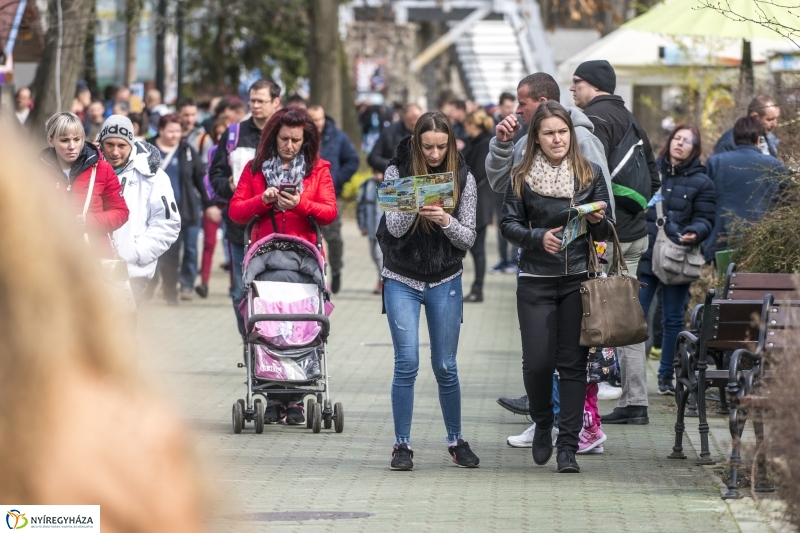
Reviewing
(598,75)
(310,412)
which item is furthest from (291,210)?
(598,75)

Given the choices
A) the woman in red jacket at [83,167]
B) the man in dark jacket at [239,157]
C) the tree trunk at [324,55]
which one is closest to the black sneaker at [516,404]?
the man in dark jacket at [239,157]

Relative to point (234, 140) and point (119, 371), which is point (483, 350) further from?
point (119, 371)

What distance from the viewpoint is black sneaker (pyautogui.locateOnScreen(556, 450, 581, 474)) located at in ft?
22.7

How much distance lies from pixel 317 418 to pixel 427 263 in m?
1.64

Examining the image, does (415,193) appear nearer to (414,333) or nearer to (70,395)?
(414,333)

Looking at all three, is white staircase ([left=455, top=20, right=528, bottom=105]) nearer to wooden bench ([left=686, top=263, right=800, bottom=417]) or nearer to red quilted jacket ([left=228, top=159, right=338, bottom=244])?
red quilted jacket ([left=228, top=159, right=338, bottom=244])

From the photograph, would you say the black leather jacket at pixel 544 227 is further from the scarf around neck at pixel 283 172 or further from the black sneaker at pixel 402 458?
the scarf around neck at pixel 283 172

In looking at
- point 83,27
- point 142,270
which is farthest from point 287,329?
point 83,27

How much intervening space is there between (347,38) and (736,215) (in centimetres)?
5455

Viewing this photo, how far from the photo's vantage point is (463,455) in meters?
7.07

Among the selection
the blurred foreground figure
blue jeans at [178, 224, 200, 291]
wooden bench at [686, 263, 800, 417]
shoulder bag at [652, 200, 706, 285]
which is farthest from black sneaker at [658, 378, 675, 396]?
the blurred foreground figure

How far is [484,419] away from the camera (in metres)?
8.77

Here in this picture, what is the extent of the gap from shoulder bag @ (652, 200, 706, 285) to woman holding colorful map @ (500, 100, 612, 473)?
2614 millimetres

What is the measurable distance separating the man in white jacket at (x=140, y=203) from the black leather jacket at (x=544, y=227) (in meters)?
2.62
